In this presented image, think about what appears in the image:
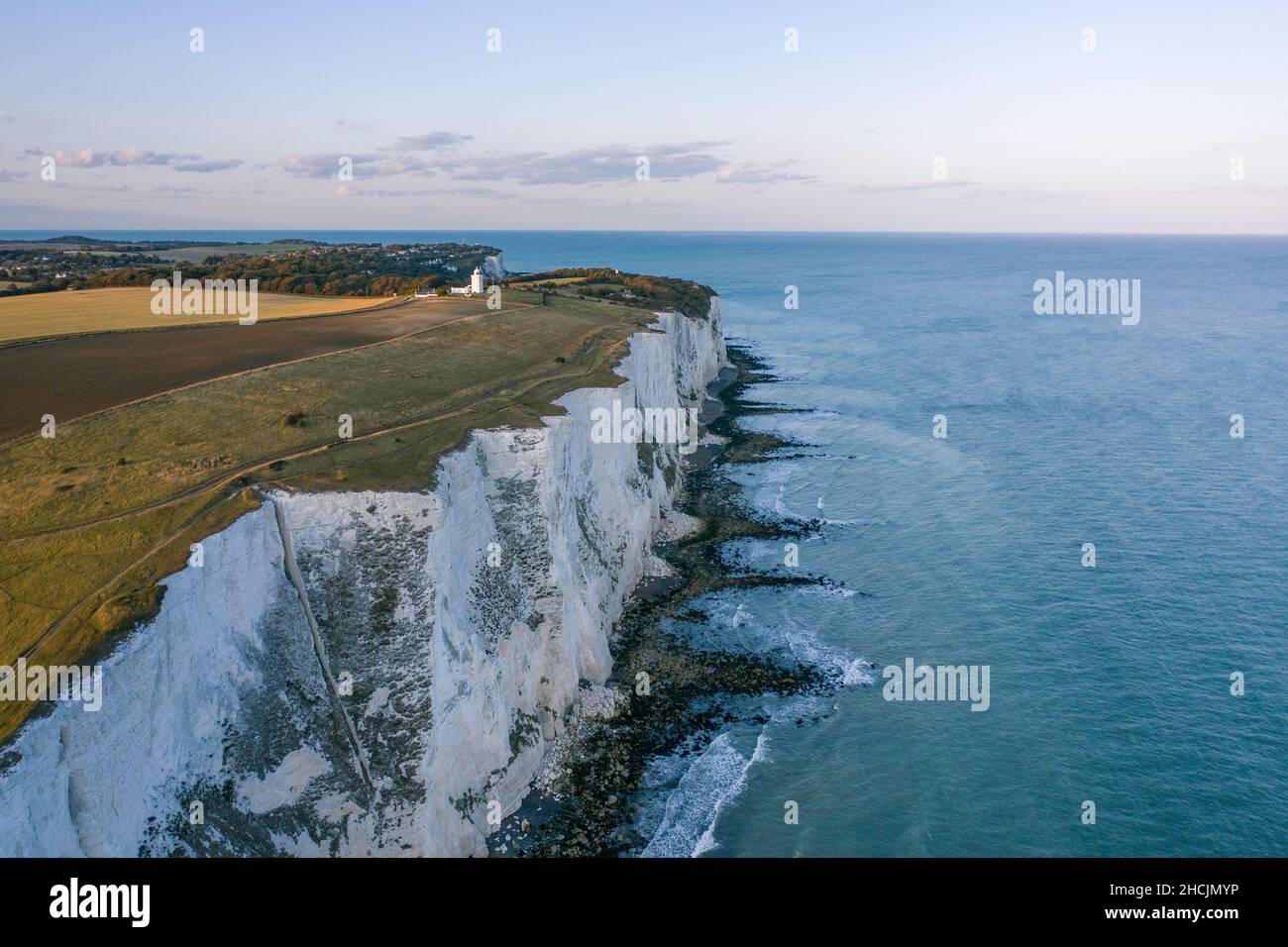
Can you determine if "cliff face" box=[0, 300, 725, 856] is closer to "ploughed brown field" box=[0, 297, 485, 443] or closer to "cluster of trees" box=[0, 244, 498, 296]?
"ploughed brown field" box=[0, 297, 485, 443]

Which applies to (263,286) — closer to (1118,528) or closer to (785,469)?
(785,469)

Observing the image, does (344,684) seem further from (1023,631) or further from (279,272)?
(279,272)

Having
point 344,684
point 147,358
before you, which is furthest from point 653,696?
point 147,358

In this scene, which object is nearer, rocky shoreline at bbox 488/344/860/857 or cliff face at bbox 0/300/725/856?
cliff face at bbox 0/300/725/856

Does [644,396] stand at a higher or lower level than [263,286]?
lower

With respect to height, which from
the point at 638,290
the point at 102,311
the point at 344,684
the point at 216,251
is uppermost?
the point at 216,251

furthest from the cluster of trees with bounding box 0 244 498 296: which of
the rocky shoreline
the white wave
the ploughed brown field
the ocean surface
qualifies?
the white wave

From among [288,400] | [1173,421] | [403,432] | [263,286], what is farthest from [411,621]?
[1173,421]
